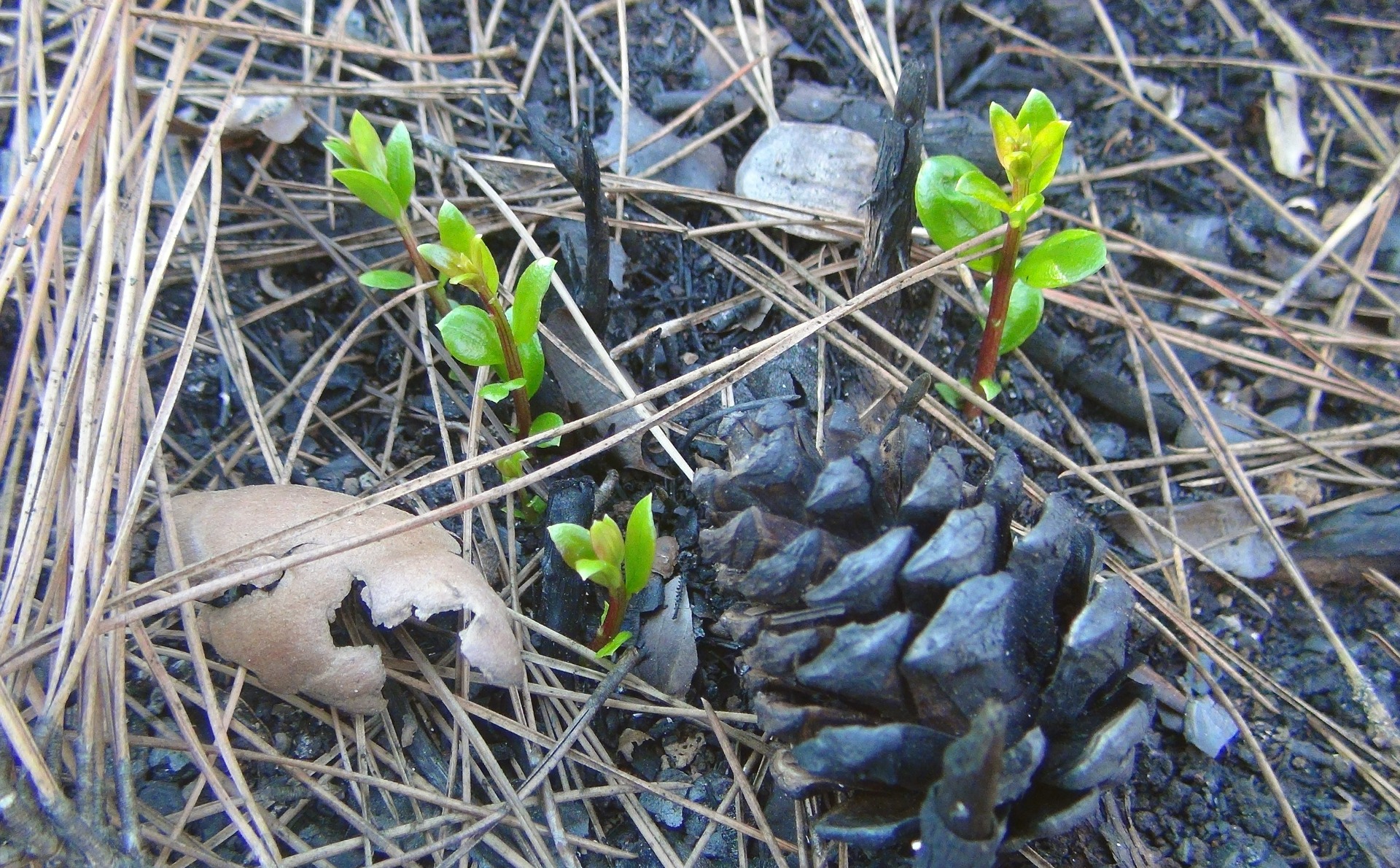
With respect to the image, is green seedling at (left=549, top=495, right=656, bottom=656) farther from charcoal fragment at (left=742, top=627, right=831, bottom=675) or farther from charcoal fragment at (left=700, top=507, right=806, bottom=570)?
charcoal fragment at (left=742, top=627, right=831, bottom=675)

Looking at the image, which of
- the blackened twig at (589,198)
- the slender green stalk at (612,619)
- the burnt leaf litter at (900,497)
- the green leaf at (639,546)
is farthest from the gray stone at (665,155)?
the slender green stalk at (612,619)

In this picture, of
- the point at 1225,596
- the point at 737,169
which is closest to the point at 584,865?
the point at 1225,596

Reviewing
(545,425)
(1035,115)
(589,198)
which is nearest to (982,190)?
(1035,115)

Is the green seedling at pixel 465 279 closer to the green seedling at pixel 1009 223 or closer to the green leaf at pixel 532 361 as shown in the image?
the green leaf at pixel 532 361

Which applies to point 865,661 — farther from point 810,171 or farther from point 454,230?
point 810,171

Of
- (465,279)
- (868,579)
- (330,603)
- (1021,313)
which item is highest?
(465,279)

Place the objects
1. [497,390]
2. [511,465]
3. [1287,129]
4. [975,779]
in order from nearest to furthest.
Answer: [975,779], [497,390], [511,465], [1287,129]
